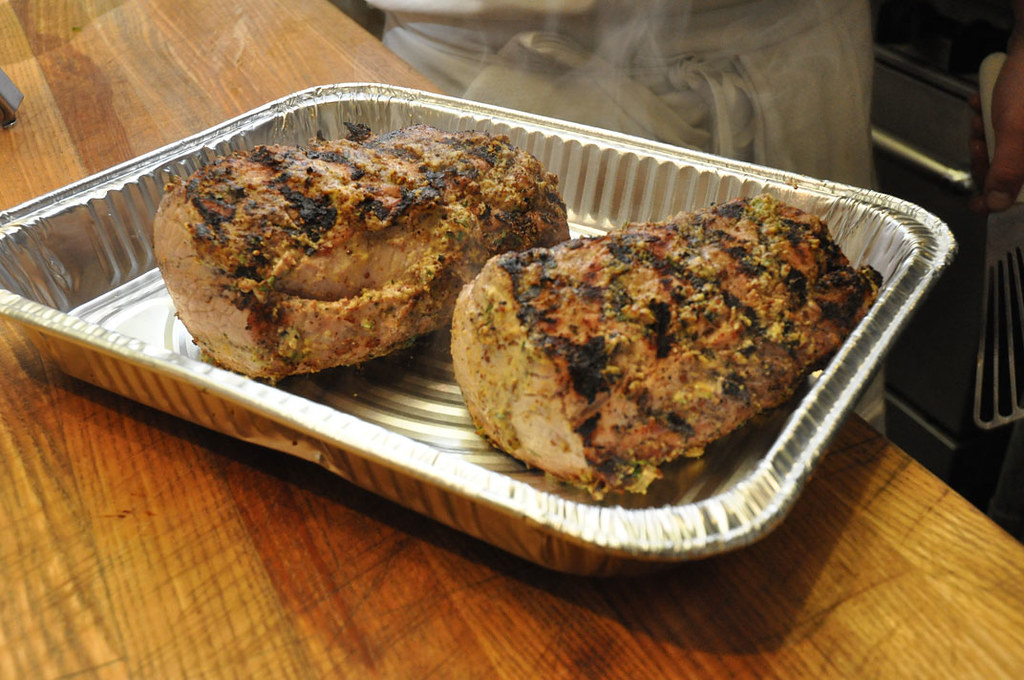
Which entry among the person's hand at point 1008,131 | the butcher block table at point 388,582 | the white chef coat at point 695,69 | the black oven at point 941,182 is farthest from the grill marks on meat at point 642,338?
the black oven at point 941,182

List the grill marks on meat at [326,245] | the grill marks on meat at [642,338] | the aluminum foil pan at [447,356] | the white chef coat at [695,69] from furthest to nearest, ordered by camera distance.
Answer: the white chef coat at [695,69], the grill marks on meat at [326,245], the grill marks on meat at [642,338], the aluminum foil pan at [447,356]

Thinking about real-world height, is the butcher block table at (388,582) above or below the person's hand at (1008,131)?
below

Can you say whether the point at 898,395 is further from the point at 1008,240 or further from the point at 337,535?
the point at 337,535

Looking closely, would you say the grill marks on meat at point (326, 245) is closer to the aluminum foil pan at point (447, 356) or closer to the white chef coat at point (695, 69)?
the aluminum foil pan at point (447, 356)

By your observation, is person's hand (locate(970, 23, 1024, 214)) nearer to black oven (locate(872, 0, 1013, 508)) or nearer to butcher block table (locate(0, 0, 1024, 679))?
black oven (locate(872, 0, 1013, 508))

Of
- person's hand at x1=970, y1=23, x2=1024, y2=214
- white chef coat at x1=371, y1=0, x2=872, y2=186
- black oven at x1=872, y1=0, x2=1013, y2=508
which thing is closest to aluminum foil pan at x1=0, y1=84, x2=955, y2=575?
white chef coat at x1=371, y1=0, x2=872, y2=186

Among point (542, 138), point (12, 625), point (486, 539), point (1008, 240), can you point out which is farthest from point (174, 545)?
point (1008, 240)

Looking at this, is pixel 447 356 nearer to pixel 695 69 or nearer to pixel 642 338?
pixel 642 338
